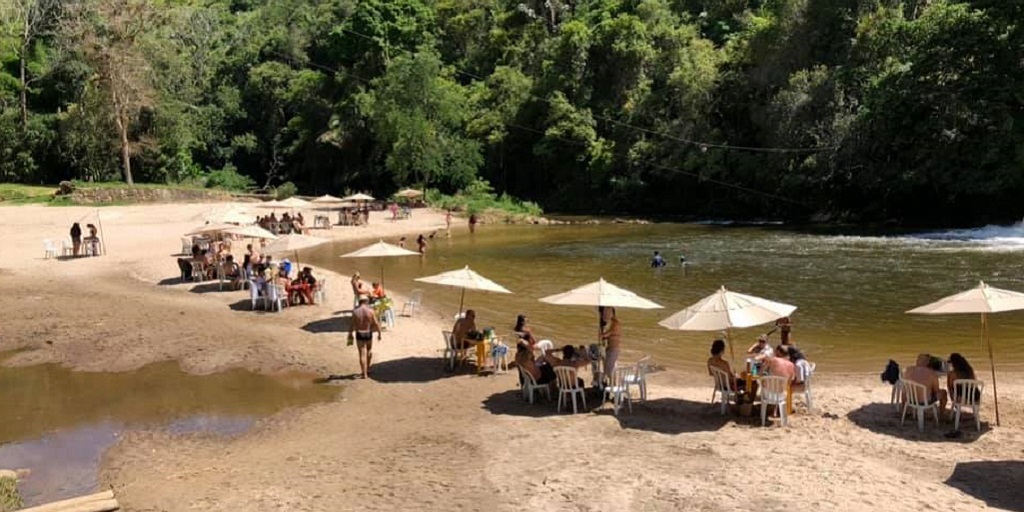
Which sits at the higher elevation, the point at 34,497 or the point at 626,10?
the point at 626,10

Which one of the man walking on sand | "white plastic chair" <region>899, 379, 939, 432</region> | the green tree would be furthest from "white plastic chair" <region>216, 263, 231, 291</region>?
the green tree

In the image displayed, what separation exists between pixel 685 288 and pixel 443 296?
7461mm

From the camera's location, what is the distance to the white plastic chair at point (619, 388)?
12.5m

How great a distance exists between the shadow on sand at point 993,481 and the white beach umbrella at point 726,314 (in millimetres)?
3089

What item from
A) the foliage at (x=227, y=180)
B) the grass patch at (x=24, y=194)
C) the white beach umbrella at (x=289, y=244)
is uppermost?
the foliage at (x=227, y=180)

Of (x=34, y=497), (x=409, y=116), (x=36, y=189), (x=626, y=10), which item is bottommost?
(x=34, y=497)

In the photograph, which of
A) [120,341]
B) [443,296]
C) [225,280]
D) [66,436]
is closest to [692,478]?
[66,436]

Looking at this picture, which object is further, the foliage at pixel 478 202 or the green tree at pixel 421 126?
the green tree at pixel 421 126

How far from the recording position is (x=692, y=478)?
31.7ft

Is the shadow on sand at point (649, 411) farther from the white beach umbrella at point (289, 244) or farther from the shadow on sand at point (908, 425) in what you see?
the white beach umbrella at point (289, 244)

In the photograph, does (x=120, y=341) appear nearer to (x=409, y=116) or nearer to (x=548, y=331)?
(x=548, y=331)

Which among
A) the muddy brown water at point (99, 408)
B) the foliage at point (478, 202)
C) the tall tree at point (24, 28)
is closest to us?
the muddy brown water at point (99, 408)

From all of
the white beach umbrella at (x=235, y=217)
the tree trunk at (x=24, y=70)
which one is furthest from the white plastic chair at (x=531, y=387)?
the tree trunk at (x=24, y=70)

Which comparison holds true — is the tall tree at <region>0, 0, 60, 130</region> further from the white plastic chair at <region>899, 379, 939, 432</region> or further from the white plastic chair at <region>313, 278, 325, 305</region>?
the white plastic chair at <region>899, 379, 939, 432</region>
